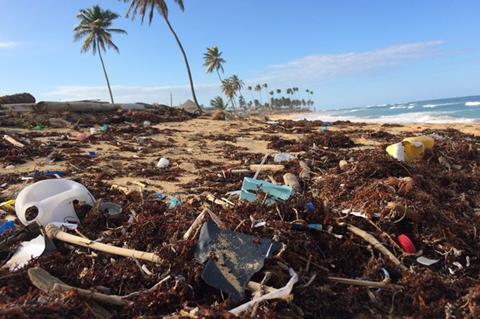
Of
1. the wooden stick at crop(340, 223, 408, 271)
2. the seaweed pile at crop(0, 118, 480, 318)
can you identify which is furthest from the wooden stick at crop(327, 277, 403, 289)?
the wooden stick at crop(340, 223, 408, 271)

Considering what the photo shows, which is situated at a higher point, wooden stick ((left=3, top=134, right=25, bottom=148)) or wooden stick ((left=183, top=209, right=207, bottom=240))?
wooden stick ((left=3, top=134, right=25, bottom=148))

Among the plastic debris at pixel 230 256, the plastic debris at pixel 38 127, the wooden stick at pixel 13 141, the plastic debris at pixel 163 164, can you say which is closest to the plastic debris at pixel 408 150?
the plastic debris at pixel 163 164

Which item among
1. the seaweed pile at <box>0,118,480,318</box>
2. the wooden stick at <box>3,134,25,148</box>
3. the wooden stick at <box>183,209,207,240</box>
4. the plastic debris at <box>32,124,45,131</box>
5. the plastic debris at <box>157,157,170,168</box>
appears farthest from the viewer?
the plastic debris at <box>32,124,45,131</box>

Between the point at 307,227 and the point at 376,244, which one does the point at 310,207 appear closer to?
the point at 307,227

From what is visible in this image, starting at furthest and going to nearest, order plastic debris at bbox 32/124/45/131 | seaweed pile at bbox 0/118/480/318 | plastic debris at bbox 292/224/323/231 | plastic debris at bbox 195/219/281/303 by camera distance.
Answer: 1. plastic debris at bbox 32/124/45/131
2. plastic debris at bbox 292/224/323/231
3. plastic debris at bbox 195/219/281/303
4. seaweed pile at bbox 0/118/480/318

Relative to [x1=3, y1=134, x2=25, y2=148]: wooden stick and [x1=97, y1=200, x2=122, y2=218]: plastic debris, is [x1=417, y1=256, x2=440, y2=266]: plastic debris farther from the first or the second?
[x1=3, y1=134, x2=25, y2=148]: wooden stick

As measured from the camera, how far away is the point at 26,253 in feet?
10.0

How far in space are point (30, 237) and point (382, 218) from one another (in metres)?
3.06

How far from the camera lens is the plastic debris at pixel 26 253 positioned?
290cm

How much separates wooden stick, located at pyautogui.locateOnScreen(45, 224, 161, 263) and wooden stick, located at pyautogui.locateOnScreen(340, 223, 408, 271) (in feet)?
5.25

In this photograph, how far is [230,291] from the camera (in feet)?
8.27

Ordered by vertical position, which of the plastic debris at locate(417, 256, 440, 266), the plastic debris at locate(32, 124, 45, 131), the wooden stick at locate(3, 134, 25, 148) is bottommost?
the plastic debris at locate(417, 256, 440, 266)

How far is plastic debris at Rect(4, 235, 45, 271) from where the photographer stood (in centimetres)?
290

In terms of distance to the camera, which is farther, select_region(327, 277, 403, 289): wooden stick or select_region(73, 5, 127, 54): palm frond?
select_region(73, 5, 127, 54): palm frond
